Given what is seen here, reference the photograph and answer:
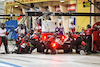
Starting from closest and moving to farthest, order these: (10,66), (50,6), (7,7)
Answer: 1. (10,66)
2. (50,6)
3. (7,7)

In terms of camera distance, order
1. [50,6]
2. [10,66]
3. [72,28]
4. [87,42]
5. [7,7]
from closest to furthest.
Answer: [10,66] < [87,42] < [72,28] < [50,6] < [7,7]

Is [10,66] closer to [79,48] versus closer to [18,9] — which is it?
[79,48]

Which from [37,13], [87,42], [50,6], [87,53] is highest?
[50,6]

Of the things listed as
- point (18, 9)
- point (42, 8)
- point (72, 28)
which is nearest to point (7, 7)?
point (18, 9)

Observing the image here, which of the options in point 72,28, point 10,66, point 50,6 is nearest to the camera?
point 10,66

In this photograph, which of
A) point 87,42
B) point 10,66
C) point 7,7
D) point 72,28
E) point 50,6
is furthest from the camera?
point 7,7

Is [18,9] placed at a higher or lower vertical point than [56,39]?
higher

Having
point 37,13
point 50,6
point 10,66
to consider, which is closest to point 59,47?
point 37,13

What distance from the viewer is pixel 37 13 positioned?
334 inches

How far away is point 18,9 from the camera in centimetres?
3044

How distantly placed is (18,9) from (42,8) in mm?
5492

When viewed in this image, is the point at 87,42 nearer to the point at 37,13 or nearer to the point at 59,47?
the point at 59,47

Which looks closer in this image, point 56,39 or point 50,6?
point 56,39

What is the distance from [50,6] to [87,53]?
17831 mm
